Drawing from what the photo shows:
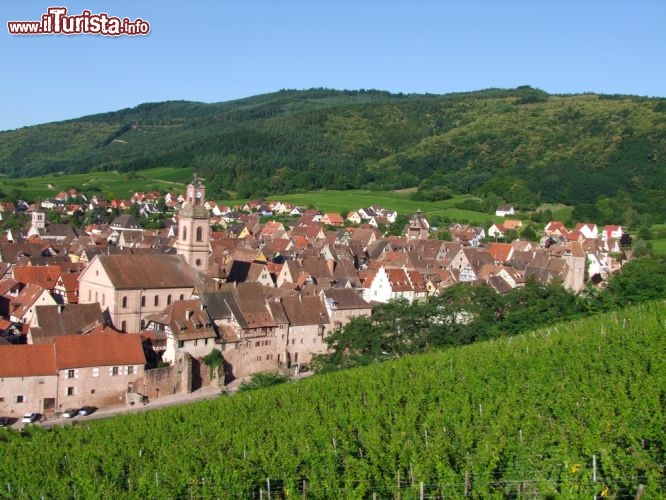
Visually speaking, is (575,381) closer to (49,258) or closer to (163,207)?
(49,258)

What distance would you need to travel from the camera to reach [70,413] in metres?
45.1

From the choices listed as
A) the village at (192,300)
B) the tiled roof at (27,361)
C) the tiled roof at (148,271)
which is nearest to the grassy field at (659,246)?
the village at (192,300)

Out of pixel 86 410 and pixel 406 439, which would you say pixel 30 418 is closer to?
pixel 86 410

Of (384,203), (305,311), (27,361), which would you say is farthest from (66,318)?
(384,203)

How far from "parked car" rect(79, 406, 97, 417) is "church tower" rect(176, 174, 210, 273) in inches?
750

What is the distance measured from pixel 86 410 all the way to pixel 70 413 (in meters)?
1.00

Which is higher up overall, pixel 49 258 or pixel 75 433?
pixel 49 258

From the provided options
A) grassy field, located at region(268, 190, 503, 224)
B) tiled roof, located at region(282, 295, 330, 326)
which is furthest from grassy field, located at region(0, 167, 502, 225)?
tiled roof, located at region(282, 295, 330, 326)

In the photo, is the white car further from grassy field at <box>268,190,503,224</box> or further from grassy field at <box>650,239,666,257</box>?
grassy field at <box>268,190,503,224</box>

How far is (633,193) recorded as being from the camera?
509 feet

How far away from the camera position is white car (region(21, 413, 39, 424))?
142 feet

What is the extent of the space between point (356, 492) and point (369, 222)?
411ft

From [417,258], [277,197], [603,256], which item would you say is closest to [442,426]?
[417,258]

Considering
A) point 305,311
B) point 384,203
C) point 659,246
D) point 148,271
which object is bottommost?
point 305,311
